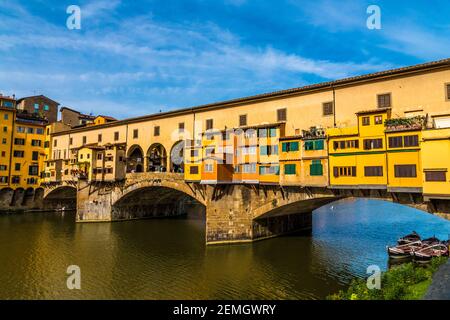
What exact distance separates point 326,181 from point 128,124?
125 ft

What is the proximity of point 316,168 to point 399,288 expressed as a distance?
15073mm

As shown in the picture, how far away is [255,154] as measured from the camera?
3541 centimetres

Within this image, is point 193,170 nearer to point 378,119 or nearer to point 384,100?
point 378,119

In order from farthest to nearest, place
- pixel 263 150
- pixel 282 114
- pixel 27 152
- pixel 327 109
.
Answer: pixel 27 152
pixel 282 114
pixel 263 150
pixel 327 109

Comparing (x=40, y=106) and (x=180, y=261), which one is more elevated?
(x=40, y=106)

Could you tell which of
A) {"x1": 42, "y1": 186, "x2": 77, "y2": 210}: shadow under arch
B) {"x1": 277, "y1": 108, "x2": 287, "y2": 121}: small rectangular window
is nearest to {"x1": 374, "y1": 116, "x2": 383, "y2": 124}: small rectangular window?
{"x1": 277, "y1": 108, "x2": 287, "y2": 121}: small rectangular window

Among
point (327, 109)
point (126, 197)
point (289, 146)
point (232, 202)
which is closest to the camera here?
point (327, 109)

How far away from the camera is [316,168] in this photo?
30312 mm

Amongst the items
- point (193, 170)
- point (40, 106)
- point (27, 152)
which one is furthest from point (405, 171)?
point (40, 106)

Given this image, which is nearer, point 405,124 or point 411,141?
point 411,141

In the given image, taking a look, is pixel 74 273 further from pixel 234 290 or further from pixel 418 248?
pixel 418 248

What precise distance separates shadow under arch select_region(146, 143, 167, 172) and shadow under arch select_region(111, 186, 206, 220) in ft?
13.3
